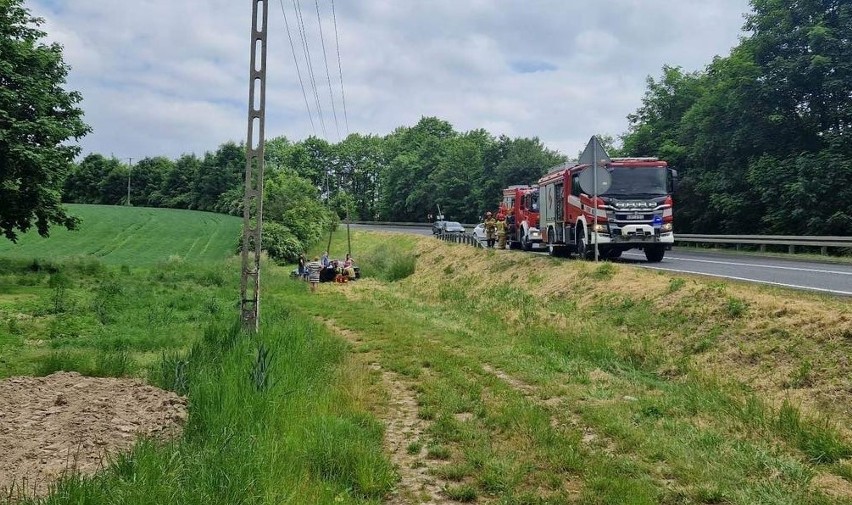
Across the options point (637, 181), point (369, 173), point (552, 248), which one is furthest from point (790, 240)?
point (369, 173)

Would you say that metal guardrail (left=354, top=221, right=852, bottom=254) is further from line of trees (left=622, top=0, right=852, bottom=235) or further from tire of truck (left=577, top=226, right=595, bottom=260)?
tire of truck (left=577, top=226, right=595, bottom=260)

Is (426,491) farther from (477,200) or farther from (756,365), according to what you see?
(477,200)

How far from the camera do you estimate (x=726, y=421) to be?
616 cm

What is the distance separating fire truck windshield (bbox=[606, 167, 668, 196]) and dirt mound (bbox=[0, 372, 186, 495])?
13732 millimetres

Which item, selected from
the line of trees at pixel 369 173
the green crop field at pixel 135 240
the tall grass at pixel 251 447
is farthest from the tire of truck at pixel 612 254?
the line of trees at pixel 369 173

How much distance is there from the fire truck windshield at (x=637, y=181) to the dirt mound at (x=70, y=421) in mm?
13732

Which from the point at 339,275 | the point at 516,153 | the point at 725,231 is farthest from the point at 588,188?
the point at 516,153

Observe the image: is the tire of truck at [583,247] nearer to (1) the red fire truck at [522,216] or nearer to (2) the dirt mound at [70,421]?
(1) the red fire truck at [522,216]

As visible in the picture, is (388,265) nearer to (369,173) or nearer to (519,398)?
(519,398)

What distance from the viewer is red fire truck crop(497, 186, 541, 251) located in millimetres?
27359

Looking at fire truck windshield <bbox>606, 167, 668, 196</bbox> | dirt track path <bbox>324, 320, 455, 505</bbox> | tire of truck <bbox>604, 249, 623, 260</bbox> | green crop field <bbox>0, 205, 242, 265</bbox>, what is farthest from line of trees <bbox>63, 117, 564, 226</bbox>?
dirt track path <bbox>324, 320, 455, 505</bbox>

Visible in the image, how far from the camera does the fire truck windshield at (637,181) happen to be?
1753 cm

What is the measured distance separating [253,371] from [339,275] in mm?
19239

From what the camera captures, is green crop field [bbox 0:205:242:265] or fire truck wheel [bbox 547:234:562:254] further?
green crop field [bbox 0:205:242:265]
